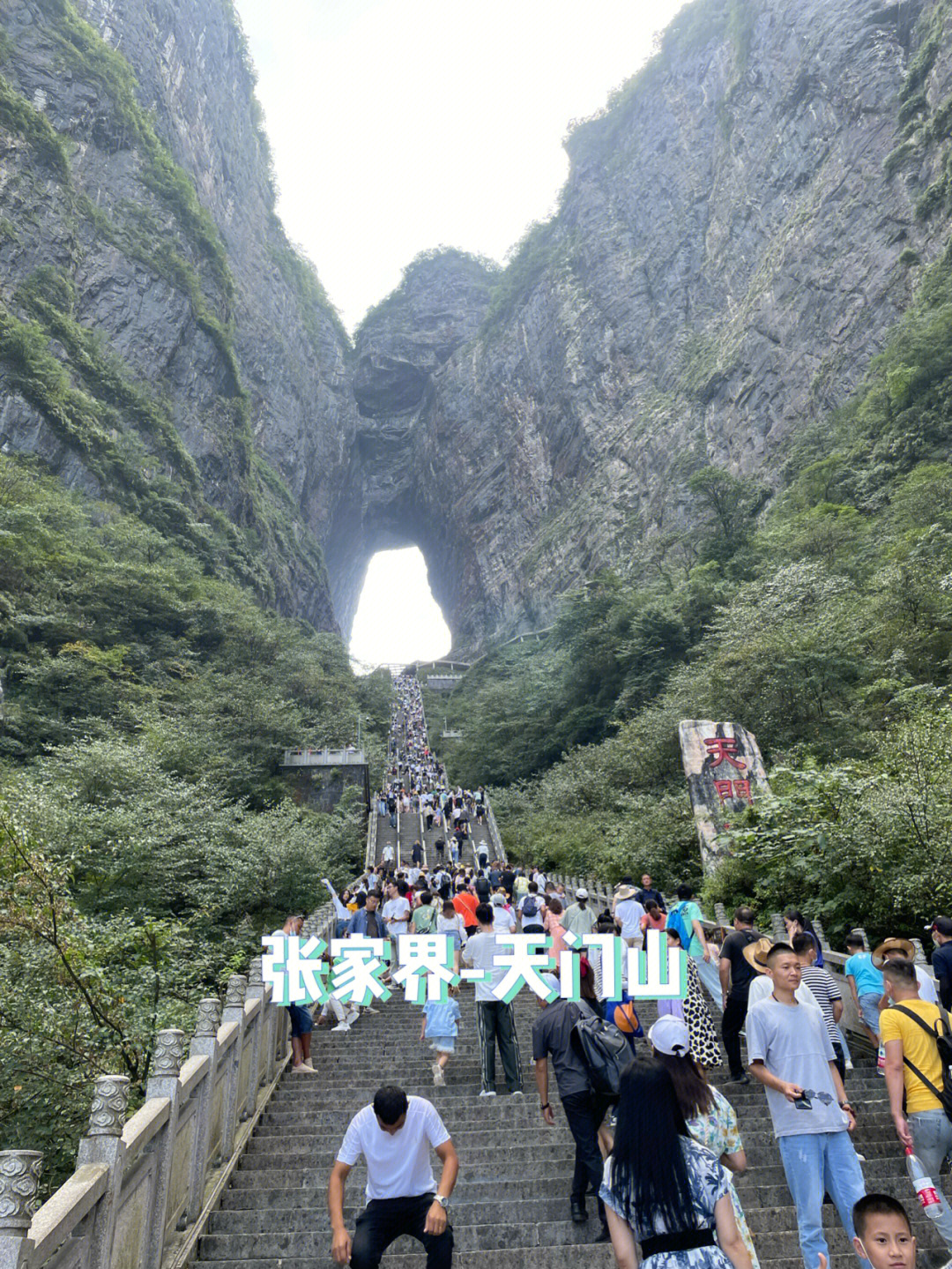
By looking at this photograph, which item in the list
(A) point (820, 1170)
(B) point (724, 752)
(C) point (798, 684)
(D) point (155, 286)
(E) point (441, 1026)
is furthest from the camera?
(D) point (155, 286)

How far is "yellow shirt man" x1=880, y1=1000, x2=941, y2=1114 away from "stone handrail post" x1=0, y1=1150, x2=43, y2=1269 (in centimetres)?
296

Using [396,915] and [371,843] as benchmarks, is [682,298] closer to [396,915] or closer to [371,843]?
[371,843]

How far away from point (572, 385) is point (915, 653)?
41.1 m

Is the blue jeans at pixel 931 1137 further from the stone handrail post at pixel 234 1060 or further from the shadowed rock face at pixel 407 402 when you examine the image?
the shadowed rock face at pixel 407 402

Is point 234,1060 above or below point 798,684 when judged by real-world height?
below

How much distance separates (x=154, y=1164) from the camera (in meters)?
3.19

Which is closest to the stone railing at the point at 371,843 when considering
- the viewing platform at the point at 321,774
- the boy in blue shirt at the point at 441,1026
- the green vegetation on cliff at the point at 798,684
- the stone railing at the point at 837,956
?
the viewing platform at the point at 321,774

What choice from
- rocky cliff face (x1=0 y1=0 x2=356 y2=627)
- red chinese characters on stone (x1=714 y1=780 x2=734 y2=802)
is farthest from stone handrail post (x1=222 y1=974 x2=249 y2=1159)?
rocky cliff face (x1=0 y1=0 x2=356 y2=627)

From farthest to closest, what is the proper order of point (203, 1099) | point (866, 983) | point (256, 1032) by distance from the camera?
1. point (256, 1032)
2. point (866, 983)
3. point (203, 1099)

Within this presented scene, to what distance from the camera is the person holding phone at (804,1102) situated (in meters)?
2.80

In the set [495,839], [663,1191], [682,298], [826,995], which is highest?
[682,298]

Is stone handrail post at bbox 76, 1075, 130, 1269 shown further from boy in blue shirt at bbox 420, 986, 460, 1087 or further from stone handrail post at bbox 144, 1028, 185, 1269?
boy in blue shirt at bbox 420, 986, 460, 1087

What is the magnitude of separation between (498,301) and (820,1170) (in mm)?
65367

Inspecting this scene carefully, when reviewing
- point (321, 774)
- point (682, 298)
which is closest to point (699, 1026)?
point (321, 774)
